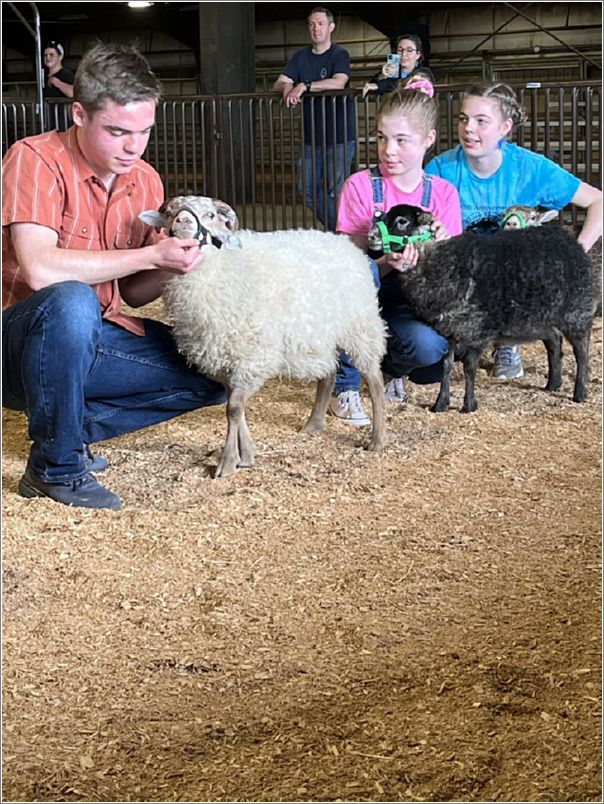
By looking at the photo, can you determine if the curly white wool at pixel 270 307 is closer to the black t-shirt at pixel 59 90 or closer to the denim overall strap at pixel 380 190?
the denim overall strap at pixel 380 190

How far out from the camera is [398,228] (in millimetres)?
4051

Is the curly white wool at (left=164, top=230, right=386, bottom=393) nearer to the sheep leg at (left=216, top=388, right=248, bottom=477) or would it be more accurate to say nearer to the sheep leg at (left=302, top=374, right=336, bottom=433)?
the sheep leg at (left=216, top=388, right=248, bottom=477)

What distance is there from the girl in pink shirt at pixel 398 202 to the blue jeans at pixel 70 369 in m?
0.96

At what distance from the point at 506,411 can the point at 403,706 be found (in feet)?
8.12

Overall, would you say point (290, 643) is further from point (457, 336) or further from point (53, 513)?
point (457, 336)

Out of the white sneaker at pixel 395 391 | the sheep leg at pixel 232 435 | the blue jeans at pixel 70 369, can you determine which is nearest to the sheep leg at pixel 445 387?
the white sneaker at pixel 395 391

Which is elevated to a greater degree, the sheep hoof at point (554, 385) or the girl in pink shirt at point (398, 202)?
the girl in pink shirt at point (398, 202)

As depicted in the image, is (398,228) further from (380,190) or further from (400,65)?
(400,65)

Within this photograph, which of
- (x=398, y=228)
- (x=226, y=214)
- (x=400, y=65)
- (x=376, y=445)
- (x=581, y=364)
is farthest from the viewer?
(x=400, y=65)

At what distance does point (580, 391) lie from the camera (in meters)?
4.50

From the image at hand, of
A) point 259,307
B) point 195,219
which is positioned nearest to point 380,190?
point 259,307

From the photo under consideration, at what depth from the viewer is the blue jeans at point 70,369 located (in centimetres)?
314

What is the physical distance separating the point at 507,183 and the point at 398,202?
647 mm

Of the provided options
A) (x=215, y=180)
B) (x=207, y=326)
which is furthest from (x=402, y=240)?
(x=215, y=180)
